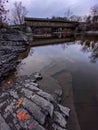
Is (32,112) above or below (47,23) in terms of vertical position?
above

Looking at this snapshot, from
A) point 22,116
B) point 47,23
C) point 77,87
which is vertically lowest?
point 47,23

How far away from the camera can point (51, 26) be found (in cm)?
3872

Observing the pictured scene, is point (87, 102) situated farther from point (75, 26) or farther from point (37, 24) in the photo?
point (75, 26)

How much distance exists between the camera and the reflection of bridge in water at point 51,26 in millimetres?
33844

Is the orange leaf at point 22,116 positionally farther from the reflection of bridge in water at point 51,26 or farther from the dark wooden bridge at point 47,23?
the dark wooden bridge at point 47,23

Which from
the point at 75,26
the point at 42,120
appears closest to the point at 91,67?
the point at 42,120

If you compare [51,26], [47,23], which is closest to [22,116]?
[47,23]

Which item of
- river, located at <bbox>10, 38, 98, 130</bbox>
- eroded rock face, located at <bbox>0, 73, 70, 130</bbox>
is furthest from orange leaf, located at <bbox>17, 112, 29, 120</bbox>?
river, located at <bbox>10, 38, 98, 130</bbox>

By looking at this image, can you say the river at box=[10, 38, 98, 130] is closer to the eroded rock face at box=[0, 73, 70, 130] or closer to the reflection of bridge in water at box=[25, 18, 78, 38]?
the eroded rock face at box=[0, 73, 70, 130]

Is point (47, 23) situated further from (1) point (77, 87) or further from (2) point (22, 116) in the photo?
(2) point (22, 116)

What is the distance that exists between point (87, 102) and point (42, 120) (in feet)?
7.78

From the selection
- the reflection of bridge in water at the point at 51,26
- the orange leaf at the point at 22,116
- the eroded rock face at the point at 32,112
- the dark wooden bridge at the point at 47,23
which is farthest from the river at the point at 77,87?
the dark wooden bridge at the point at 47,23

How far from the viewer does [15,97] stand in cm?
447

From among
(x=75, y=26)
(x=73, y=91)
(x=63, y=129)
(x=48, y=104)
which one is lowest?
(x=75, y=26)
